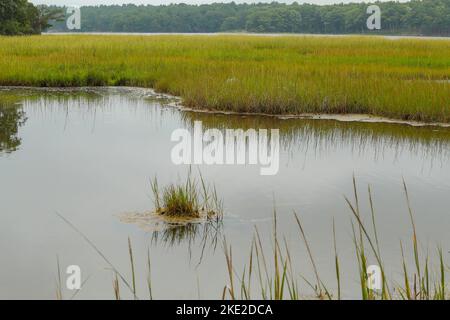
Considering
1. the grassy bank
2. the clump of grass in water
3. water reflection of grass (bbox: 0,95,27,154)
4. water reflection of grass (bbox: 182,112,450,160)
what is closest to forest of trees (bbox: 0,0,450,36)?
the grassy bank

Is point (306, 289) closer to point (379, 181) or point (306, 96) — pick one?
point (379, 181)

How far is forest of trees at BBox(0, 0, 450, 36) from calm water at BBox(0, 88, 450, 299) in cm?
2830

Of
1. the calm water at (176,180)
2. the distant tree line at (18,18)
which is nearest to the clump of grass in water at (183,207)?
the calm water at (176,180)

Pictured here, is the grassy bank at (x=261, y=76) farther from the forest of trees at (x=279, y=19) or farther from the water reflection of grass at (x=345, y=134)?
the forest of trees at (x=279, y=19)

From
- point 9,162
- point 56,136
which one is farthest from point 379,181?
point 56,136

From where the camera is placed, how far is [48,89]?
14.4 m

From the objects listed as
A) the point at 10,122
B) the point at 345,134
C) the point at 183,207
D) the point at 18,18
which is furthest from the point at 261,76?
the point at 18,18

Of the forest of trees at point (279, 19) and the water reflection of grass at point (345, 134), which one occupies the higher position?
the forest of trees at point (279, 19)

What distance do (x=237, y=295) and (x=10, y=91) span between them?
36.5 ft

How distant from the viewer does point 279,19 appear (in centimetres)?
6031

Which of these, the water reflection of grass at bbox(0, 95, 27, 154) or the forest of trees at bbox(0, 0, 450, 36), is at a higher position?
the forest of trees at bbox(0, 0, 450, 36)

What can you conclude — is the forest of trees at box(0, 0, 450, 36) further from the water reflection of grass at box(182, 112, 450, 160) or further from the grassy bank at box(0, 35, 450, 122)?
the water reflection of grass at box(182, 112, 450, 160)

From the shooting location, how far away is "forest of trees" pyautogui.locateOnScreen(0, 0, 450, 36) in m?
41.7

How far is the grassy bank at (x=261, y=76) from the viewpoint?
35.4ft
